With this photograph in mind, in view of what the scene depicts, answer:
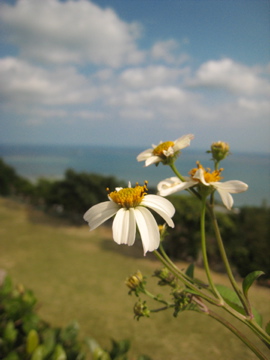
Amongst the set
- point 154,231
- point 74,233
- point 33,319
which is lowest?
point 74,233

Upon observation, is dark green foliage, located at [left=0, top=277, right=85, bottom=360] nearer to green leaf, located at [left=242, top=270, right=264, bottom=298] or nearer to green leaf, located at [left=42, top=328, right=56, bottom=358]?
green leaf, located at [left=42, top=328, right=56, bottom=358]

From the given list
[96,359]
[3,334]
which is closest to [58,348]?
[96,359]

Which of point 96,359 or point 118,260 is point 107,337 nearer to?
point 96,359

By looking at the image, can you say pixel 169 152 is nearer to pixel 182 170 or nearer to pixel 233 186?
pixel 233 186

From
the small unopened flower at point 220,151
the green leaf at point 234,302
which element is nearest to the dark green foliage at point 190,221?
the green leaf at point 234,302

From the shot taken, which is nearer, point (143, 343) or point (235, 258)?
point (143, 343)
